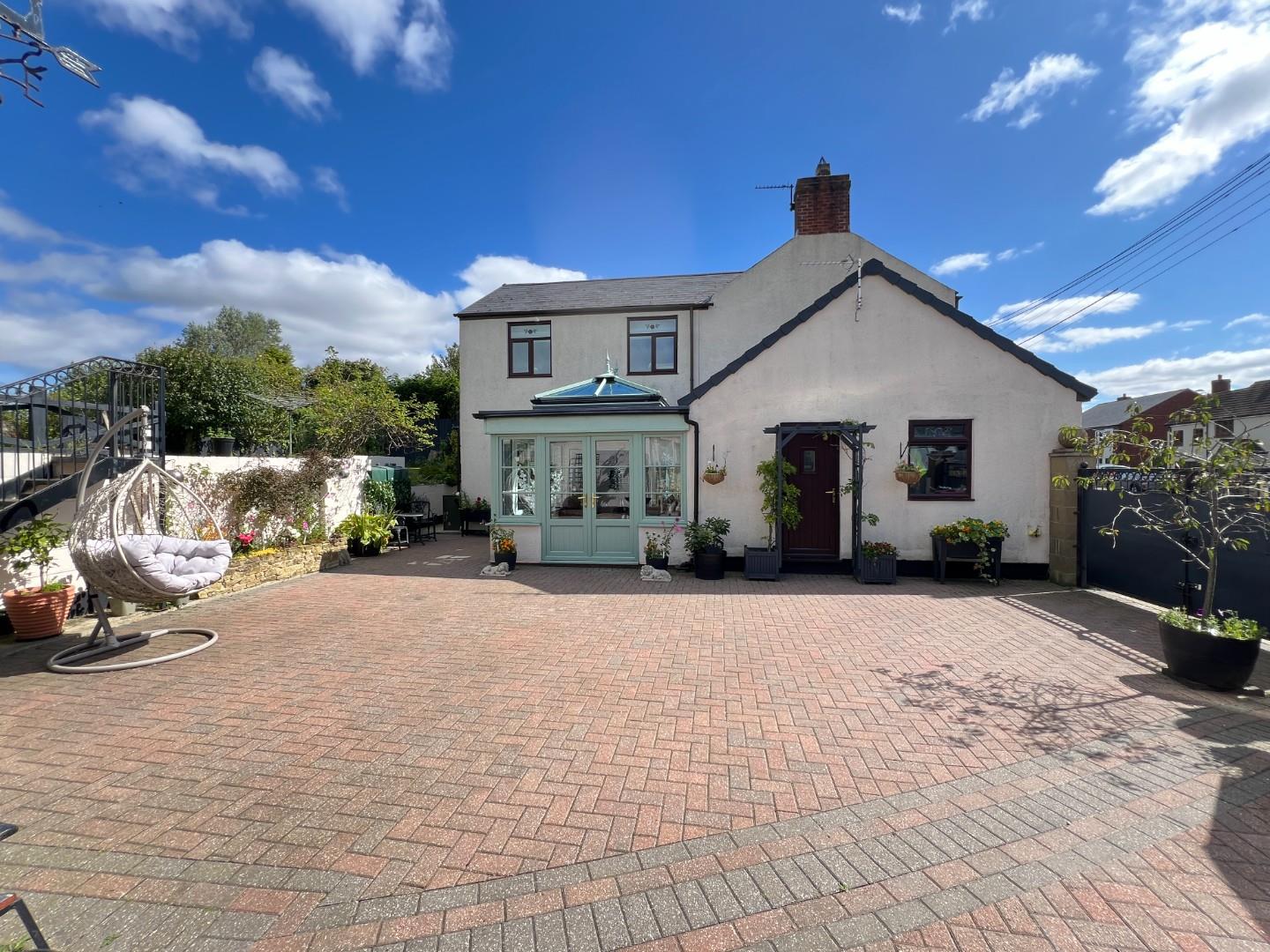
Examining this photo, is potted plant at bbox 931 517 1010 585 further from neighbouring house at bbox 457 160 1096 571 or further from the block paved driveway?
the block paved driveway

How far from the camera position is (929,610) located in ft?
23.7

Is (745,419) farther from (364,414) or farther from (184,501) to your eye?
(364,414)

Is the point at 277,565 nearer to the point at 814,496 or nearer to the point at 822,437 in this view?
the point at 814,496

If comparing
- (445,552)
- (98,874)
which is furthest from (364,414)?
(98,874)

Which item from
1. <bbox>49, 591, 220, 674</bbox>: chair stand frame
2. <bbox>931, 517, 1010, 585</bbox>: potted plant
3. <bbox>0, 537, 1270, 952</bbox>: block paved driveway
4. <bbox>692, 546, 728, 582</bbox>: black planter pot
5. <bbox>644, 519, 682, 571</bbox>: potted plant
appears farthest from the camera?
<bbox>644, 519, 682, 571</bbox>: potted plant

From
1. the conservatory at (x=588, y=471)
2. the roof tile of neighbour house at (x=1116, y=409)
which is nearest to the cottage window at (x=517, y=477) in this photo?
the conservatory at (x=588, y=471)

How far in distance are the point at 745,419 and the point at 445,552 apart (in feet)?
24.3

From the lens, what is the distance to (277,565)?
9188mm

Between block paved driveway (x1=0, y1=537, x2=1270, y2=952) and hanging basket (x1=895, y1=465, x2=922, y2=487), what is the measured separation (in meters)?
3.61

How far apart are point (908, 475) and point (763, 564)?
9.59 ft

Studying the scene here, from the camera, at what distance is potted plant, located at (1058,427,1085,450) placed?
6.21 meters

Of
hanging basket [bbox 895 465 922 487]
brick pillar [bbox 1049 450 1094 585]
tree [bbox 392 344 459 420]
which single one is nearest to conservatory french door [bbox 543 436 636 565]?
hanging basket [bbox 895 465 922 487]

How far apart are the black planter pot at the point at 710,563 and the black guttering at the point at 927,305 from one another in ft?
9.27

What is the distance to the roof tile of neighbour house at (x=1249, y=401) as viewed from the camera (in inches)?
1190
